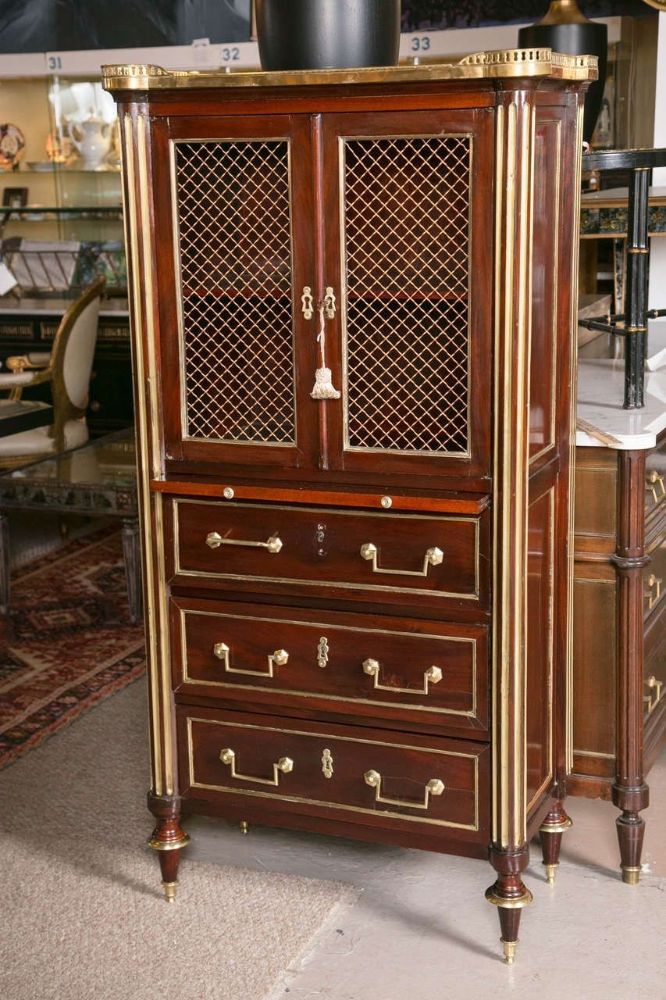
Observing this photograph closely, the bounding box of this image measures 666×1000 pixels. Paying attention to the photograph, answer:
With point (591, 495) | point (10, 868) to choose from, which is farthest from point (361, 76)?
point (10, 868)

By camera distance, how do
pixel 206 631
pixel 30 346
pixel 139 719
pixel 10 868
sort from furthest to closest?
pixel 30 346
pixel 139 719
pixel 10 868
pixel 206 631

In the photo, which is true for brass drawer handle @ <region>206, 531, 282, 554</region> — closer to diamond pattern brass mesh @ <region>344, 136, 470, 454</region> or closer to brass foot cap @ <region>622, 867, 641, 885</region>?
diamond pattern brass mesh @ <region>344, 136, 470, 454</region>

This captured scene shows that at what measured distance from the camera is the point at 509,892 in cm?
280

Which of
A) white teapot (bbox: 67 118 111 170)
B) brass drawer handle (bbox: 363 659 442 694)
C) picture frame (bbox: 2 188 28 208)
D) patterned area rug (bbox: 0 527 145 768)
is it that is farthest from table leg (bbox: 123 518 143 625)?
picture frame (bbox: 2 188 28 208)

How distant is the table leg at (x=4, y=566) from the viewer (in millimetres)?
5090

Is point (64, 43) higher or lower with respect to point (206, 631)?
higher

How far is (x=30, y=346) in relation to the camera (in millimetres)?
A: 7410

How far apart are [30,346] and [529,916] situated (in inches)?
206

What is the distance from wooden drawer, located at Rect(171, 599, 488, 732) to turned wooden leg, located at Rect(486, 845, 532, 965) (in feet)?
0.95

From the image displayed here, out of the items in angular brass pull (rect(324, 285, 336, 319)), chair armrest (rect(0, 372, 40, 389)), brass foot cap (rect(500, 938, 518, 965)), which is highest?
angular brass pull (rect(324, 285, 336, 319))

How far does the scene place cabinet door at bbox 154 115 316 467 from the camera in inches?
107

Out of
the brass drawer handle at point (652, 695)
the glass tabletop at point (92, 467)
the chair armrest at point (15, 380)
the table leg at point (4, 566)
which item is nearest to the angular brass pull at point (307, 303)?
the brass drawer handle at point (652, 695)

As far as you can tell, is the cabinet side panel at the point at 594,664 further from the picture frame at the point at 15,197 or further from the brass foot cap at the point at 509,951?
the picture frame at the point at 15,197

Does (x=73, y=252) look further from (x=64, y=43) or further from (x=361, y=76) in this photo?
(x=361, y=76)
